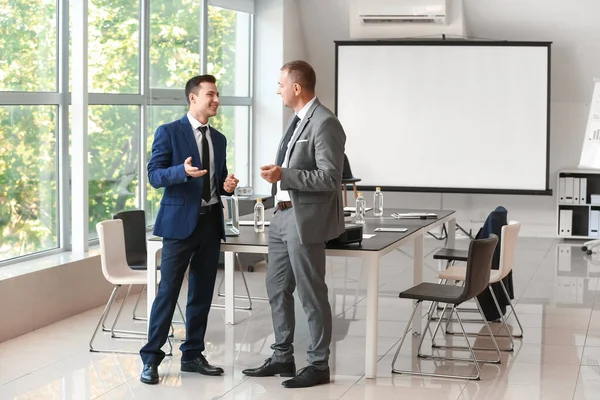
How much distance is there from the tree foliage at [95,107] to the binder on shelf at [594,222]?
4775 millimetres

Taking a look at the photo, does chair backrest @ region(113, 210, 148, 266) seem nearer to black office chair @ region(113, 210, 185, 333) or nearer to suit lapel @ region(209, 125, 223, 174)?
black office chair @ region(113, 210, 185, 333)

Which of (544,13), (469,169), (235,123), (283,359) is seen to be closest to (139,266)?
(283,359)

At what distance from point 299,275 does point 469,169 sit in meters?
6.85

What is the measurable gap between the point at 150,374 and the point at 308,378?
2.88 feet

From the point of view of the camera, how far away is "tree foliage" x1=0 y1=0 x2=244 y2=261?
6945 millimetres

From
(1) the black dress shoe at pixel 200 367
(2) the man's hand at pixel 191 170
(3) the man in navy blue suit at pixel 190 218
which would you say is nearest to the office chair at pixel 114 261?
(1) the black dress shoe at pixel 200 367

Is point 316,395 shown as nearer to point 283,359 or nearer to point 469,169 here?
point 283,359

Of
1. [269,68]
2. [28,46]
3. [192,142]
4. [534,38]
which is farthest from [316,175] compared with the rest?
[534,38]

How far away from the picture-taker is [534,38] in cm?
1173

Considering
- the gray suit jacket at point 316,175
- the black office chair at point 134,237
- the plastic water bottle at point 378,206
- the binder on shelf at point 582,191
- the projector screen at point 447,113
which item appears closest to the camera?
the gray suit jacket at point 316,175

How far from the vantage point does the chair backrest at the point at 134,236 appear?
261 inches

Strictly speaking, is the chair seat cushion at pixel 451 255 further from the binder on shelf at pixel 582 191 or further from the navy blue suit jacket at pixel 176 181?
the binder on shelf at pixel 582 191

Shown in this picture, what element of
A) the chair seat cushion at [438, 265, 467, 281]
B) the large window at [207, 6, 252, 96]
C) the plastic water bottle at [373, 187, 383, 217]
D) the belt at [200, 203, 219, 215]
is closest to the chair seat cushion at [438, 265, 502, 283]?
the chair seat cushion at [438, 265, 467, 281]

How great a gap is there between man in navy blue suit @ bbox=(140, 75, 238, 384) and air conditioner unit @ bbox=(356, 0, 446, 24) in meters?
6.28
